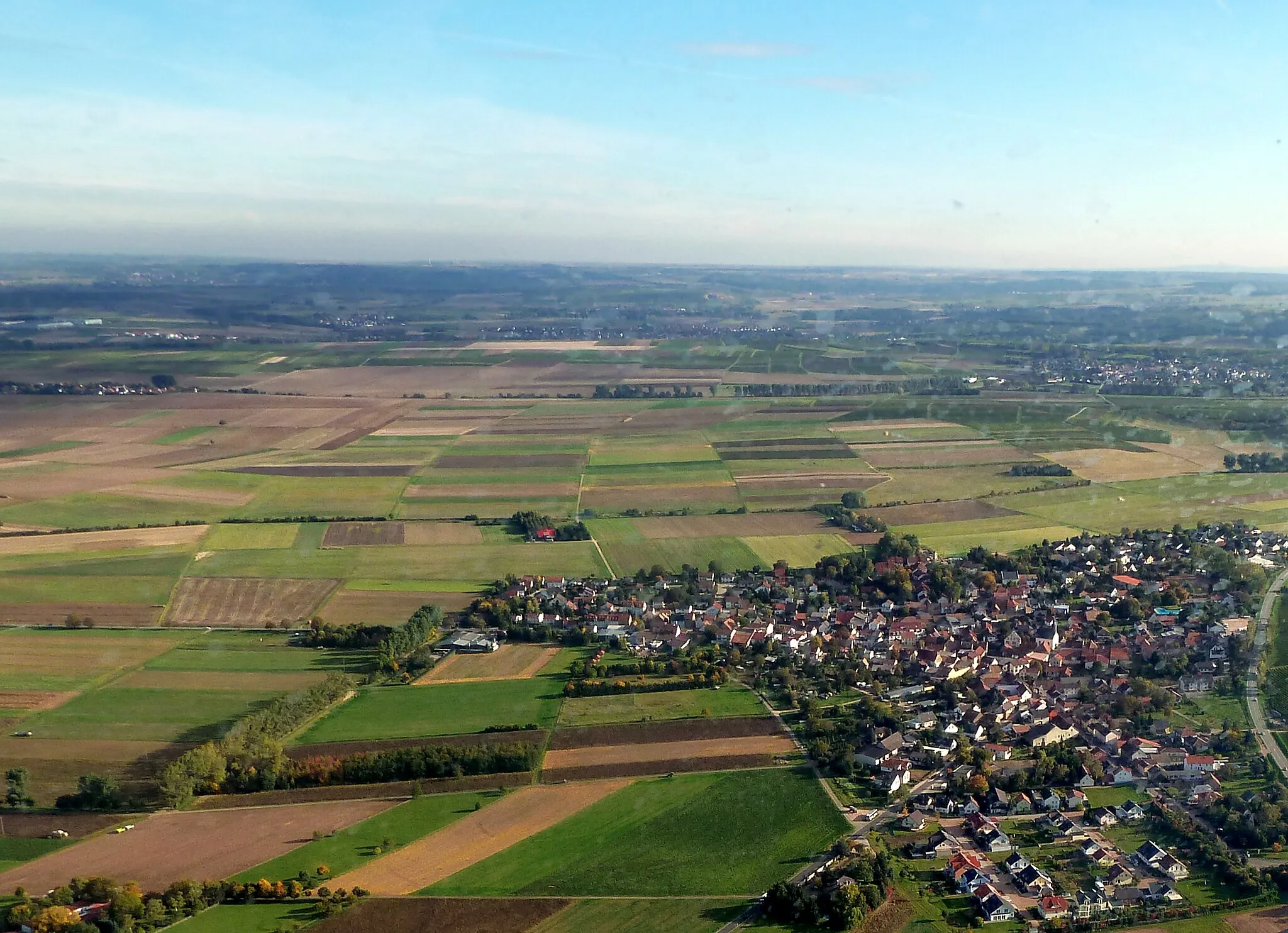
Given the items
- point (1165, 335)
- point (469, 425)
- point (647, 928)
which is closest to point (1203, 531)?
point (647, 928)

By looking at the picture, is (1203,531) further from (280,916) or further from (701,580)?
(280,916)

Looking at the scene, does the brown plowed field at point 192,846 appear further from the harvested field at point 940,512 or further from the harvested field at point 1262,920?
the harvested field at point 940,512

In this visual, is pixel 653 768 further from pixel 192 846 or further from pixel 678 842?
pixel 192 846

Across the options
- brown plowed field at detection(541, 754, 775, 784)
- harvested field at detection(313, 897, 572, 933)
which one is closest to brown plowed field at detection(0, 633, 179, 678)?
brown plowed field at detection(541, 754, 775, 784)

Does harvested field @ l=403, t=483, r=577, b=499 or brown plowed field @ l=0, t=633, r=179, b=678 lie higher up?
harvested field @ l=403, t=483, r=577, b=499

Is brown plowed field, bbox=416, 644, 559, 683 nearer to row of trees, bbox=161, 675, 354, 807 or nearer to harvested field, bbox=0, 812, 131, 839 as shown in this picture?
row of trees, bbox=161, 675, 354, 807

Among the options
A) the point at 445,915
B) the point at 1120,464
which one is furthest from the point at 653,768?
the point at 1120,464
